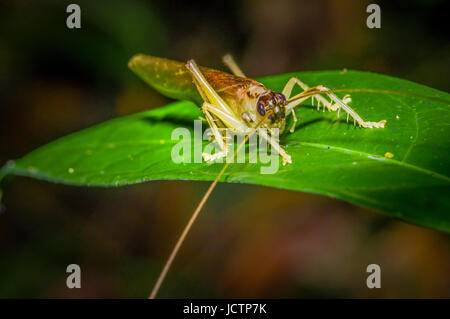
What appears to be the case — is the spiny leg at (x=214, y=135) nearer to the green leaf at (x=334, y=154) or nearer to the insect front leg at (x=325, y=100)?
the green leaf at (x=334, y=154)

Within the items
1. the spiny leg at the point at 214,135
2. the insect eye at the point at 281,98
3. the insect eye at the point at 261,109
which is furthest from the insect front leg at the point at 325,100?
the spiny leg at the point at 214,135

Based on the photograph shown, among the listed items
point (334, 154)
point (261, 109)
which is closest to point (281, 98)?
point (261, 109)

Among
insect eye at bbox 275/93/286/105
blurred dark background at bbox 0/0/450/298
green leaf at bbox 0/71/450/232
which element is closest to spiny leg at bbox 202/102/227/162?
green leaf at bbox 0/71/450/232

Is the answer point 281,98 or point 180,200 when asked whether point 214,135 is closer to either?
point 281,98

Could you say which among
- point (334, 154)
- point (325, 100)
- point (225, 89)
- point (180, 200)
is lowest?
point (334, 154)

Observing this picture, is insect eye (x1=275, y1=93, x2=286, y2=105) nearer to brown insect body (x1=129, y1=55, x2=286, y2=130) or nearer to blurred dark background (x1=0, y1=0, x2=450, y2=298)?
brown insect body (x1=129, y1=55, x2=286, y2=130)

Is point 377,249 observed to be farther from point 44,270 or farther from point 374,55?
point 44,270
